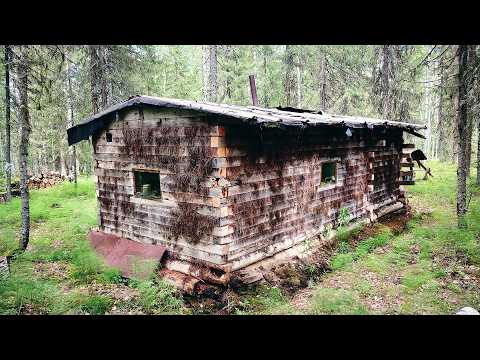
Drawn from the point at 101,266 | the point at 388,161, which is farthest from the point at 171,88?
the point at 101,266

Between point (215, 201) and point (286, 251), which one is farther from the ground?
point (215, 201)

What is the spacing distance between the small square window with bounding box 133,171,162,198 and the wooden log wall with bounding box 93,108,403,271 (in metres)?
0.17

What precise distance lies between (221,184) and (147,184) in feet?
9.81

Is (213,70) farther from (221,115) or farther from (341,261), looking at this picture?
(341,261)

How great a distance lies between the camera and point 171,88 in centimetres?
3294

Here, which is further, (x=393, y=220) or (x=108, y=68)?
(x=108, y=68)

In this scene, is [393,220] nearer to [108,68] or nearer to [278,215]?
[278,215]

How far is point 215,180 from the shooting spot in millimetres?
7777

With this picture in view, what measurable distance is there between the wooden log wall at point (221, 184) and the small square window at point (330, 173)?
150 millimetres

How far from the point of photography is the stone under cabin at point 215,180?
7855 mm

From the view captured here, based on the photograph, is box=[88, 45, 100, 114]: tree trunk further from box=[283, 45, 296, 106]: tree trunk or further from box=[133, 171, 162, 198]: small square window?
box=[283, 45, 296, 106]: tree trunk

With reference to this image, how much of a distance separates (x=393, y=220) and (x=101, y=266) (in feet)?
36.8
